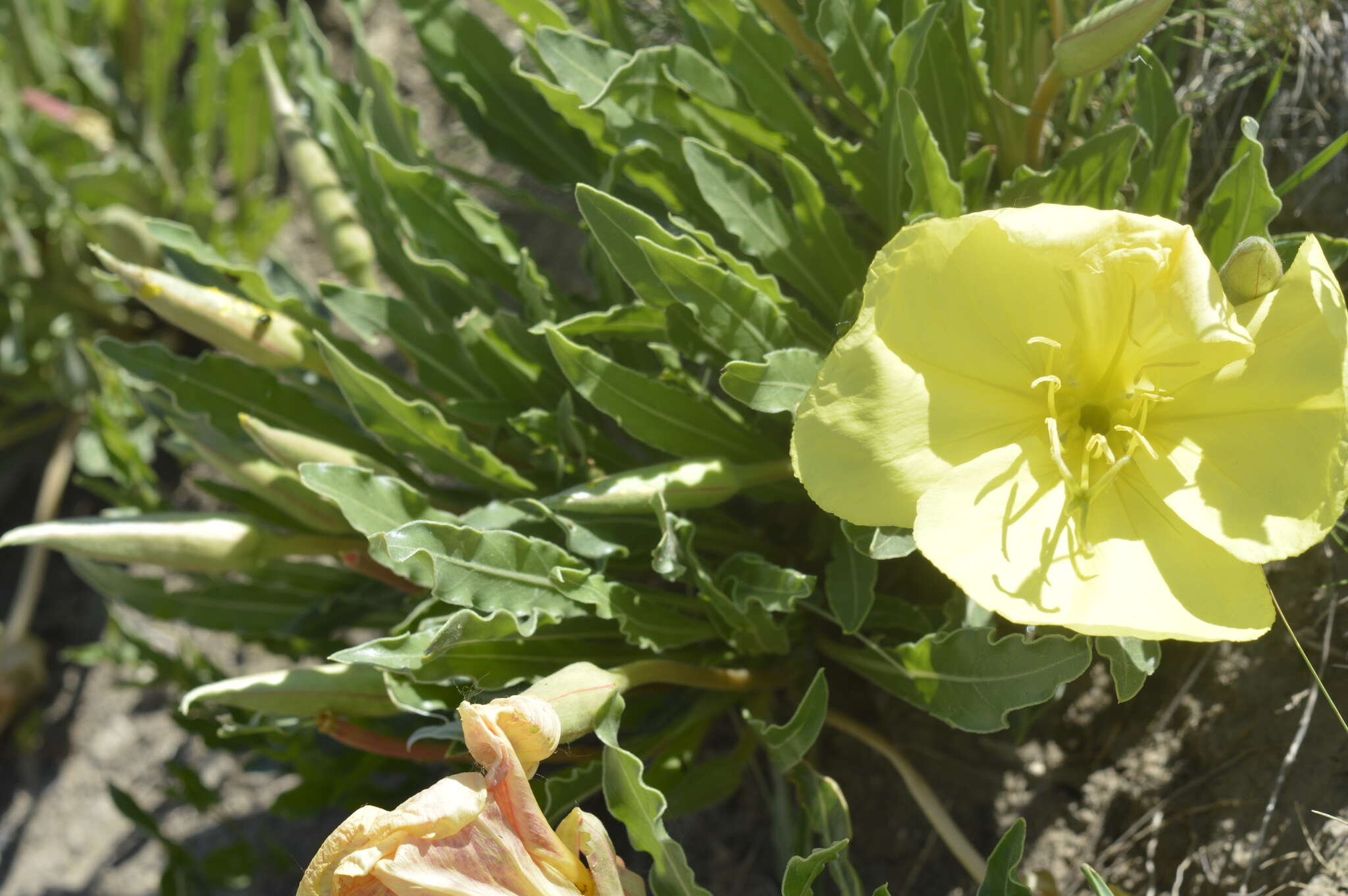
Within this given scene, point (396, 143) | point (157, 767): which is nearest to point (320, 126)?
point (396, 143)

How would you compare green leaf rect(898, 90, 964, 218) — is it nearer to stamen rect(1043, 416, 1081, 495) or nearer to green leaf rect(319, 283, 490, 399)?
stamen rect(1043, 416, 1081, 495)

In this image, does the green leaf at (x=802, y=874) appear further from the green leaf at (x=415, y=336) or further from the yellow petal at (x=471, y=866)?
the green leaf at (x=415, y=336)

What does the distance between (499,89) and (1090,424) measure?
1.07 m

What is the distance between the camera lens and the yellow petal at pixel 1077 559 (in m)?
0.87

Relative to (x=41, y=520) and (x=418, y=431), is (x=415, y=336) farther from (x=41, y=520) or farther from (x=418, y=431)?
(x=41, y=520)

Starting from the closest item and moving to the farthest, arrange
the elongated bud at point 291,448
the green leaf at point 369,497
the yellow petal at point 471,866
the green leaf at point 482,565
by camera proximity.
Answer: the yellow petal at point 471,866
the green leaf at point 482,565
the green leaf at point 369,497
the elongated bud at point 291,448

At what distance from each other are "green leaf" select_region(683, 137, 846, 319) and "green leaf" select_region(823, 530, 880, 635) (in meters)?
0.33

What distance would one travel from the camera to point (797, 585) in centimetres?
117

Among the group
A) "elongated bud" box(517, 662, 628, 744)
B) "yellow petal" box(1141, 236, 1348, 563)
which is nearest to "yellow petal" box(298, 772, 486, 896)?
"elongated bud" box(517, 662, 628, 744)

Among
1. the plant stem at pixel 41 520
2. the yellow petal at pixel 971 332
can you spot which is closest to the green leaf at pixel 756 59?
the yellow petal at pixel 971 332

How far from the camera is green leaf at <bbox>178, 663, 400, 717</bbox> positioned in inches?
48.3

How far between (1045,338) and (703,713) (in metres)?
0.69

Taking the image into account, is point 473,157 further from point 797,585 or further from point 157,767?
point 797,585

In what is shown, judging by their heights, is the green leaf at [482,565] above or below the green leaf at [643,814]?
above
